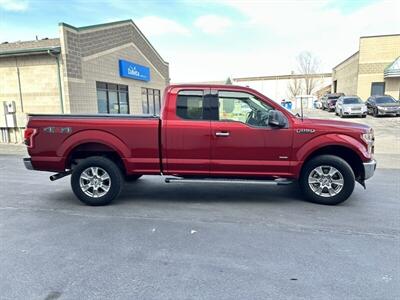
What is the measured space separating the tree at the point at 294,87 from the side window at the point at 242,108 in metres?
49.3

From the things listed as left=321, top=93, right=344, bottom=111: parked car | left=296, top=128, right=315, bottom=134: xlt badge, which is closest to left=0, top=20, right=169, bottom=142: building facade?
left=296, top=128, right=315, bottom=134: xlt badge

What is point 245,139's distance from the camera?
4.99 m

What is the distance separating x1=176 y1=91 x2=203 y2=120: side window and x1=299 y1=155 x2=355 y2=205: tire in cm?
205

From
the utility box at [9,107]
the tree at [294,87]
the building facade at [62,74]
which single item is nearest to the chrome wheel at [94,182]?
the building facade at [62,74]

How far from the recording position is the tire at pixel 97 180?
5145mm

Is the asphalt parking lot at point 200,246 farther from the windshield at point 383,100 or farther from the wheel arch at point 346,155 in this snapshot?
the windshield at point 383,100

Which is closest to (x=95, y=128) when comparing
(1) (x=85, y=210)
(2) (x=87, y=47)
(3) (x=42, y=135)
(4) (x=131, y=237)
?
(3) (x=42, y=135)

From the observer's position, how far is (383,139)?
539 inches

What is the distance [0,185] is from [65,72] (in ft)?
25.3

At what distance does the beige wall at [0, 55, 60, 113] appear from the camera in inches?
512

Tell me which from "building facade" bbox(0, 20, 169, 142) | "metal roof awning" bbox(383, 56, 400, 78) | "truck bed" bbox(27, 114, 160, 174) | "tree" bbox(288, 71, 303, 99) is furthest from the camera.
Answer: "tree" bbox(288, 71, 303, 99)

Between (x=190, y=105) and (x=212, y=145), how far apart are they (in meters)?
0.79

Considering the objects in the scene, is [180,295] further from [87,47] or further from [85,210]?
[87,47]

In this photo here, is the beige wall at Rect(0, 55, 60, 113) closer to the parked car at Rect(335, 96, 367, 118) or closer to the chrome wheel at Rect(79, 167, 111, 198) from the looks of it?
the chrome wheel at Rect(79, 167, 111, 198)
